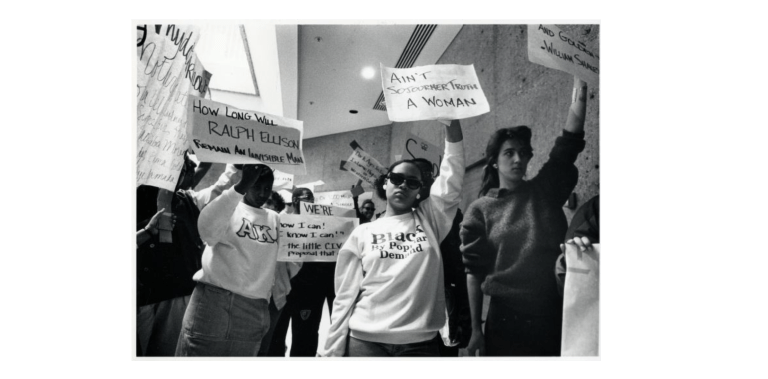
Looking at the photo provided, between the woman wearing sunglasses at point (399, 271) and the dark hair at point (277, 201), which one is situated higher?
the dark hair at point (277, 201)

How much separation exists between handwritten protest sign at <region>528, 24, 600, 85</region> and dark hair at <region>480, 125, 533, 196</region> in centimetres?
39

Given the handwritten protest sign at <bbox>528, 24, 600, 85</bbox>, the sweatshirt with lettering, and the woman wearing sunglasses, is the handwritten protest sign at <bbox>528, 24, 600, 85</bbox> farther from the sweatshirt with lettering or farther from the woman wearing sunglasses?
the sweatshirt with lettering

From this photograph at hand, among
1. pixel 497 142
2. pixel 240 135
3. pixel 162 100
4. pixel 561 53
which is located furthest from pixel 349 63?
pixel 561 53

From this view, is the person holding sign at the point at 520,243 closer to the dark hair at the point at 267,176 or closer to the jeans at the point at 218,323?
the dark hair at the point at 267,176

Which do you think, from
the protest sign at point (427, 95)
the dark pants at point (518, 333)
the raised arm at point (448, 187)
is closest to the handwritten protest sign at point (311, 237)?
the raised arm at point (448, 187)

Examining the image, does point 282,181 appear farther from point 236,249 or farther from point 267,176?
point 236,249

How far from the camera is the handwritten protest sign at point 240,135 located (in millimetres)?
2857

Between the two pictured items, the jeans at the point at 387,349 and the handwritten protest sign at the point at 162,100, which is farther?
the handwritten protest sign at the point at 162,100

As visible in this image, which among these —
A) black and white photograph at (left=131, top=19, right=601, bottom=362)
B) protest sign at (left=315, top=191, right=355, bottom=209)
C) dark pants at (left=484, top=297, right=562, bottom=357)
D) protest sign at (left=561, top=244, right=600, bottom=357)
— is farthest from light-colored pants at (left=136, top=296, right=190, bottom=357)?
protest sign at (left=561, top=244, right=600, bottom=357)

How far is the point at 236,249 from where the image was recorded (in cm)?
289

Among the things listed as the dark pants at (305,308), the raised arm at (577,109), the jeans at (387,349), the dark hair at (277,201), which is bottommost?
the jeans at (387,349)

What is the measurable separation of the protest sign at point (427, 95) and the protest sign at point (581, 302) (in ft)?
3.13

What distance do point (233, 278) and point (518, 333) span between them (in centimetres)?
156

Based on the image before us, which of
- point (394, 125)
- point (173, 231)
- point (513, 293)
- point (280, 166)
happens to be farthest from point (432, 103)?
point (173, 231)
